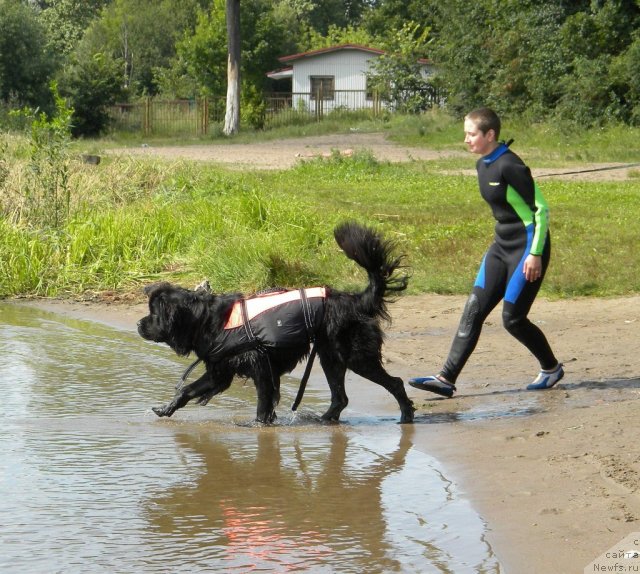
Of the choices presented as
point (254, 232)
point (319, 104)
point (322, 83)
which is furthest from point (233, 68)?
point (254, 232)

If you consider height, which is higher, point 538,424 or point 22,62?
point 22,62

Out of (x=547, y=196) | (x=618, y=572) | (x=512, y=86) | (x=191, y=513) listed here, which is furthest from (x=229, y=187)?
(x=512, y=86)

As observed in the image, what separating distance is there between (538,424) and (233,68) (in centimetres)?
3515

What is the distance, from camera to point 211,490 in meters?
5.84

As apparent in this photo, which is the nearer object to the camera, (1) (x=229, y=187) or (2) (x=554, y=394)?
(2) (x=554, y=394)

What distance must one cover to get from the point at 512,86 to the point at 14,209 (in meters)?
23.1

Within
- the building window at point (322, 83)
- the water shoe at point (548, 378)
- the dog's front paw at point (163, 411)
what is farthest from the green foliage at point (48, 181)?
the building window at point (322, 83)

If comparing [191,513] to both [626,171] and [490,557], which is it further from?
[626,171]

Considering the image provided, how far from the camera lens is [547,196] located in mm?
16500

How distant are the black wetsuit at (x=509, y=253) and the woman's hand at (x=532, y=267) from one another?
35 millimetres

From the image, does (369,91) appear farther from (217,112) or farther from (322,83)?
(217,112)

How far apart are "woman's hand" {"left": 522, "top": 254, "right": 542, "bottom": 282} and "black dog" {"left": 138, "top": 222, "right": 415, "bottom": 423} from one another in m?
0.81

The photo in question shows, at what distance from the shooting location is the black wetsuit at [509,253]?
7.00m

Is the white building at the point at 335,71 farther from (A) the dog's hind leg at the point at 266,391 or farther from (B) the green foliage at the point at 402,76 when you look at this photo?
(A) the dog's hind leg at the point at 266,391
